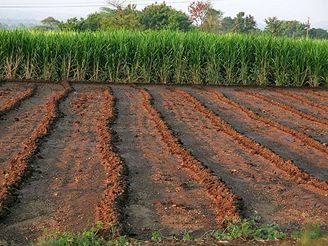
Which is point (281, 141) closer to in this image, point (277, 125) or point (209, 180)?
point (277, 125)

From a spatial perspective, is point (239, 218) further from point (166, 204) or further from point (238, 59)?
point (238, 59)

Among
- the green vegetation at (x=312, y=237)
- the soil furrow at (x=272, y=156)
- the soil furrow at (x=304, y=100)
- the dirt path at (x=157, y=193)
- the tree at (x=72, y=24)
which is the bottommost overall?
the soil furrow at (x=304, y=100)

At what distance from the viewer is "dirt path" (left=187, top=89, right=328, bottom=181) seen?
7.09m

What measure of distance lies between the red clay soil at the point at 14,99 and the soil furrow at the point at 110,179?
1922 millimetres

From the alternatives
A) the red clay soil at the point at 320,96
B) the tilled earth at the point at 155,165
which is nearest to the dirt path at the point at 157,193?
the tilled earth at the point at 155,165

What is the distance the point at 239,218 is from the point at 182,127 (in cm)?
452

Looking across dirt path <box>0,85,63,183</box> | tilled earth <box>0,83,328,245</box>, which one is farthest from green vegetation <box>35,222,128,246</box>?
dirt path <box>0,85,63,183</box>

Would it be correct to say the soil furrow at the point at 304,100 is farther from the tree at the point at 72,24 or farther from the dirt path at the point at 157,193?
the tree at the point at 72,24

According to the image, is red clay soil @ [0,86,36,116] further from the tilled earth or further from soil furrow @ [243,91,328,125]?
soil furrow @ [243,91,328,125]

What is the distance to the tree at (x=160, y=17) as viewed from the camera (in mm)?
43031

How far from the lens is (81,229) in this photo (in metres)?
4.60

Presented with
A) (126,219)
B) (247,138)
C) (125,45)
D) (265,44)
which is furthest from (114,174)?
(265,44)

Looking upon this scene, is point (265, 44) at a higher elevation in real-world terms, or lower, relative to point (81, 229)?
higher

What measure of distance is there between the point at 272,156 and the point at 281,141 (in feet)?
4.07
